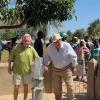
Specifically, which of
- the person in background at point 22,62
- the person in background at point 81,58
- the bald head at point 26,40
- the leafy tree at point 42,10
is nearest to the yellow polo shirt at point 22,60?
the person in background at point 22,62

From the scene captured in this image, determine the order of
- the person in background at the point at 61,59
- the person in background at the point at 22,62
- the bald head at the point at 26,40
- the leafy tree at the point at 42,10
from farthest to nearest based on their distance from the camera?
the leafy tree at the point at 42,10, the person in background at the point at 22,62, the bald head at the point at 26,40, the person in background at the point at 61,59

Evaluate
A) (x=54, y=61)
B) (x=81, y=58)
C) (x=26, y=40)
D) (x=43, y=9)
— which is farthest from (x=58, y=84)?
(x=43, y=9)

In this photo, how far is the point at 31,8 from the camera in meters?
21.0

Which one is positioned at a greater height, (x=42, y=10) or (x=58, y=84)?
(x=42, y=10)

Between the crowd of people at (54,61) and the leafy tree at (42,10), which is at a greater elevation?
the leafy tree at (42,10)

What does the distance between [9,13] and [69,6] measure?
3.05 m

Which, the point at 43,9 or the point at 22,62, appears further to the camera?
the point at 43,9

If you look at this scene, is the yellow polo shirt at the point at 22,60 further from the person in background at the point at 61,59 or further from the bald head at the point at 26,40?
the person in background at the point at 61,59

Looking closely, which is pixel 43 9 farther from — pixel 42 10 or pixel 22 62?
pixel 22 62

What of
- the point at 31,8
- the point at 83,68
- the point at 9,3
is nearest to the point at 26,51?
the point at 83,68

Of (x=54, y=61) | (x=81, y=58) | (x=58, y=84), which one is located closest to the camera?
(x=54, y=61)

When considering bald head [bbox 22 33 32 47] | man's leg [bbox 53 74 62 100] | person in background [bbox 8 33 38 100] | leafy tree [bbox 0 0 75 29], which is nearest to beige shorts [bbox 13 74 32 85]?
person in background [bbox 8 33 38 100]

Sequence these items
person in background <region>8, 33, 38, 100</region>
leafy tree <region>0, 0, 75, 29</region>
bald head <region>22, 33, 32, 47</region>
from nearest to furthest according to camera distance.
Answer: bald head <region>22, 33, 32, 47</region> → person in background <region>8, 33, 38, 100</region> → leafy tree <region>0, 0, 75, 29</region>

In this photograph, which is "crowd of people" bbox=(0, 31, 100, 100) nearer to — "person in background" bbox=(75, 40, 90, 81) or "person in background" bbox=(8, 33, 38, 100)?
"person in background" bbox=(8, 33, 38, 100)
